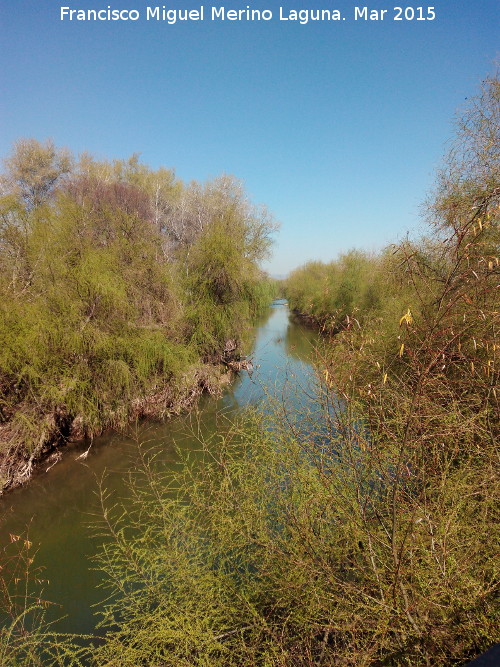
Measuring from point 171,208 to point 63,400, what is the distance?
15923 mm

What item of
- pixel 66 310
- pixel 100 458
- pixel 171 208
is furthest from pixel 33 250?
pixel 171 208

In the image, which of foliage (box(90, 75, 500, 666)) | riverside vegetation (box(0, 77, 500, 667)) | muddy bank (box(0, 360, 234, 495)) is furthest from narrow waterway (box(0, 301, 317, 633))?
foliage (box(90, 75, 500, 666))

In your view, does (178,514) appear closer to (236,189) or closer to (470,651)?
(470,651)

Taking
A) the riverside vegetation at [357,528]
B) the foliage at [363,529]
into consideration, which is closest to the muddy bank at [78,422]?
the riverside vegetation at [357,528]

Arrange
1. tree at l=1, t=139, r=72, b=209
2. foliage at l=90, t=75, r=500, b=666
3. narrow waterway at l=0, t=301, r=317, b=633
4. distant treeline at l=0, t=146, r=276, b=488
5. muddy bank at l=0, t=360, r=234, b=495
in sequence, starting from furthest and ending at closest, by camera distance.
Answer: tree at l=1, t=139, r=72, b=209
distant treeline at l=0, t=146, r=276, b=488
muddy bank at l=0, t=360, r=234, b=495
narrow waterway at l=0, t=301, r=317, b=633
foliage at l=90, t=75, r=500, b=666

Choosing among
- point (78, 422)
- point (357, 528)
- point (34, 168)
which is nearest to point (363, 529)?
point (357, 528)

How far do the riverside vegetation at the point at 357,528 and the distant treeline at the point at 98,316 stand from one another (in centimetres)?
361

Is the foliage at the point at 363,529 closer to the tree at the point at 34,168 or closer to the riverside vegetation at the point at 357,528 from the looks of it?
the riverside vegetation at the point at 357,528

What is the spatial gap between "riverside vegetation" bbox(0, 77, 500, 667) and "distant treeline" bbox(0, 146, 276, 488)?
3.61 metres

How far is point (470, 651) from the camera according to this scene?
2.07 metres

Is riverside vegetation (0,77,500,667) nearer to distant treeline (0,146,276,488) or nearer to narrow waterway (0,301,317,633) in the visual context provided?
narrow waterway (0,301,317,633)

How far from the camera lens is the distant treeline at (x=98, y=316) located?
7574 mm

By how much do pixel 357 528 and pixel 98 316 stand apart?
8489 millimetres

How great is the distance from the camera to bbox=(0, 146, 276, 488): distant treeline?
24.8 ft
